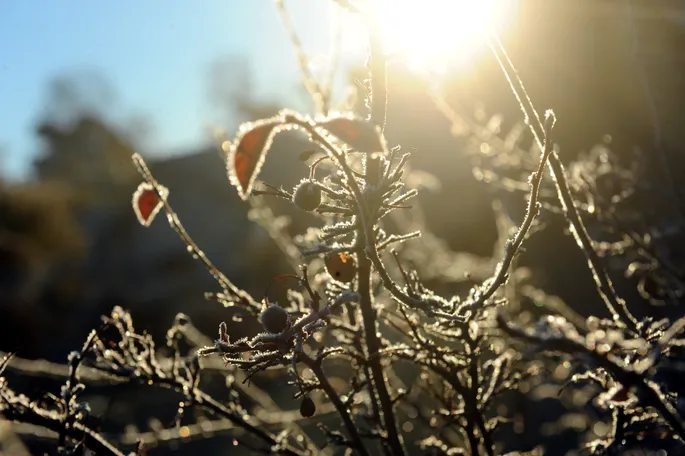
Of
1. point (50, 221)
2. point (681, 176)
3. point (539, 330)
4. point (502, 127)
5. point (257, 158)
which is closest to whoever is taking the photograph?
point (539, 330)

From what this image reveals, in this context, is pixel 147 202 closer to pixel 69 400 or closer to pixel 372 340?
pixel 69 400

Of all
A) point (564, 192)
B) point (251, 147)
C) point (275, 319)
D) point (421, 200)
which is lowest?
point (275, 319)

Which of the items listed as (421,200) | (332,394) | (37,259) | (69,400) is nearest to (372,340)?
(332,394)

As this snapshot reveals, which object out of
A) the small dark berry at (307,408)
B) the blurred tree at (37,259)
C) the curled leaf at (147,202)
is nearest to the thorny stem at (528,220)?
the small dark berry at (307,408)

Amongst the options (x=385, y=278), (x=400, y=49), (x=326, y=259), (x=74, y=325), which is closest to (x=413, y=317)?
(x=326, y=259)

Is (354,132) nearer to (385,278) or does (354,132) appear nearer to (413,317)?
(385,278)

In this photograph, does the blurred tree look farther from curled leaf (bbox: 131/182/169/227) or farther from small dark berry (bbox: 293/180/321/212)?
small dark berry (bbox: 293/180/321/212)

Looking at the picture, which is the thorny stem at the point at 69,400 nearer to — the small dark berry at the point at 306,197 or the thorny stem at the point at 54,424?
the thorny stem at the point at 54,424

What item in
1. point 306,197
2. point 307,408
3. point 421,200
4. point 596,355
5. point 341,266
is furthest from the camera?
point 421,200
